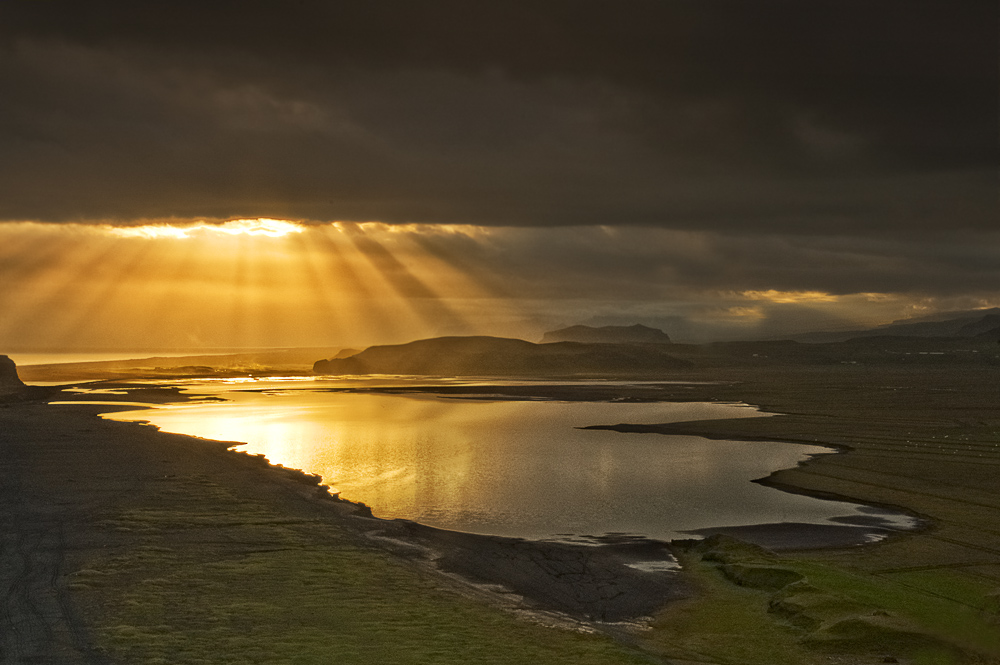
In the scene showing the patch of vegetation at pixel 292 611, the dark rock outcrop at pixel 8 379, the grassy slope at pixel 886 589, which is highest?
the dark rock outcrop at pixel 8 379

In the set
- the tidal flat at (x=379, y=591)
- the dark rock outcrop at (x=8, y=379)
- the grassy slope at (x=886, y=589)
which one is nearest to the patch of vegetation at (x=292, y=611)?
the tidal flat at (x=379, y=591)

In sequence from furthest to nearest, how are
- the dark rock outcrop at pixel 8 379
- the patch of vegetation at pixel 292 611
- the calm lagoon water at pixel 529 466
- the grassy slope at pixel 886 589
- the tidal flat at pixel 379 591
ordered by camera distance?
the dark rock outcrop at pixel 8 379
the calm lagoon water at pixel 529 466
the grassy slope at pixel 886 589
the tidal flat at pixel 379 591
the patch of vegetation at pixel 292 611

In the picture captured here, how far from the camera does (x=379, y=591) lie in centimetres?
1948

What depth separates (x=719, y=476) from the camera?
41.2 metres

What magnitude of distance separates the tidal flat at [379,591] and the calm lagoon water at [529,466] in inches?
153

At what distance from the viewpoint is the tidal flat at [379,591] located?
15617mm

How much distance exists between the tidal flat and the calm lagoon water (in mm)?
3889

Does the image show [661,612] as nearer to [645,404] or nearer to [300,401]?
[645,404]

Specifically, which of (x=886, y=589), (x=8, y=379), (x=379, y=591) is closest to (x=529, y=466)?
(x=379, y=591)

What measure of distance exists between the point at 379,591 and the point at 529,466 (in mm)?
25783

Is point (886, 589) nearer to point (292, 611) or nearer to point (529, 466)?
point (292, 611)

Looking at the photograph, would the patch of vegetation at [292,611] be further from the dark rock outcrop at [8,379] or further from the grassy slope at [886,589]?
the dark rock outcrop at [8,379]

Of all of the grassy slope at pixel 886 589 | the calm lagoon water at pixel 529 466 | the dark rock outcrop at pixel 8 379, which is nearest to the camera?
the grassy slope at pixel 886 589

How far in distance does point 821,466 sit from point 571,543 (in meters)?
23.3
